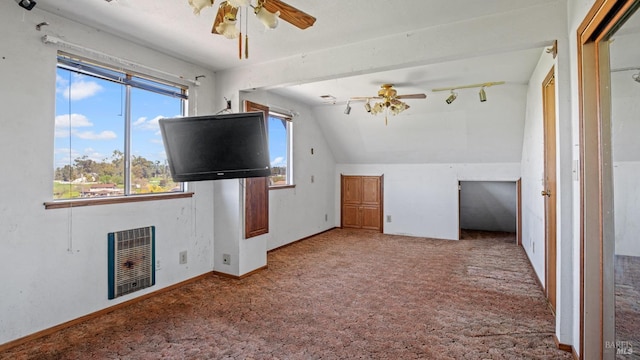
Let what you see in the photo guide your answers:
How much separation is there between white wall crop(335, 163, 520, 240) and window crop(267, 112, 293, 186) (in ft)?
6.31

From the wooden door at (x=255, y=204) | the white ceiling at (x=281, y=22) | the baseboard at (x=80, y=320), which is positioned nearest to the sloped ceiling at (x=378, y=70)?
the white ceiling at (x=281, y=22)

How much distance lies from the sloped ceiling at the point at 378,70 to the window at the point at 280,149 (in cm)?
46

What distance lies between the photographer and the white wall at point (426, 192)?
5.82m

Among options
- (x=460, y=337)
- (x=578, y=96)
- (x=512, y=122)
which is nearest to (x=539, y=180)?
(x=512, y=122)

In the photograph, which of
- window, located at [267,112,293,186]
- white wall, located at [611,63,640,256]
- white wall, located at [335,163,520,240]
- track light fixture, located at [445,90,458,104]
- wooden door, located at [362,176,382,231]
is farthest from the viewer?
wooden door, located at [362,176,382,231]

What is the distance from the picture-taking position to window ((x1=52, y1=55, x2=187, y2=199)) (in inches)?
104

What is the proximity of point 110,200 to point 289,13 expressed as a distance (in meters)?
2.32

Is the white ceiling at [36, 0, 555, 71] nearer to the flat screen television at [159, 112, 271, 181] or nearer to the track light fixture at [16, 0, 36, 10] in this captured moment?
the track light fixture at [16, 0, 36, 10]

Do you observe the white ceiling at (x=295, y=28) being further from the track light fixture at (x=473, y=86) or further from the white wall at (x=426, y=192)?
the white wall at (x=426, y=192)

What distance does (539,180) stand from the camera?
371cm

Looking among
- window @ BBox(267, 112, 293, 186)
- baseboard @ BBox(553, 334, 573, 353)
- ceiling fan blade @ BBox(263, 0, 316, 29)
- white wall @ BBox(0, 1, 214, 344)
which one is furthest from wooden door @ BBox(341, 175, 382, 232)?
ceiling fan blade @ BBox(263, 0, 316, 29)

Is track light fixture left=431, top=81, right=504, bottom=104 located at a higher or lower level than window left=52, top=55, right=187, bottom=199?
higher

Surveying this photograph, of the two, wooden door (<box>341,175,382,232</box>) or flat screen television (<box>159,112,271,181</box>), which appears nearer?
flat screen television (<box>159,112,271,181</box>)

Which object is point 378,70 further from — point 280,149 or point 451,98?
point 280,149
